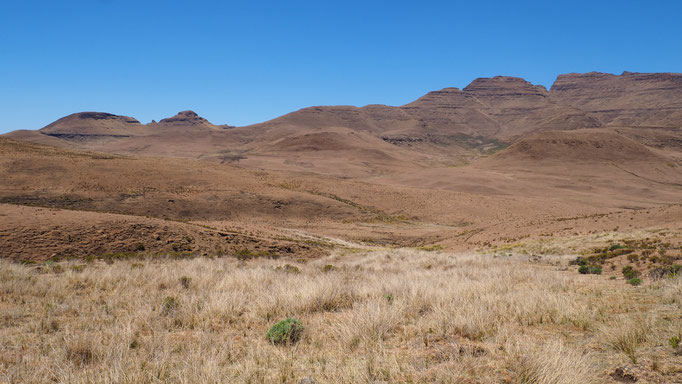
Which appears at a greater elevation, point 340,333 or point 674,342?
point 674,342

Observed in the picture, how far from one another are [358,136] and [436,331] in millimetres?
162362

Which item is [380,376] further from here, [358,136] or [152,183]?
[358,136]

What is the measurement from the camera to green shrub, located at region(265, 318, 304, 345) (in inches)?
190

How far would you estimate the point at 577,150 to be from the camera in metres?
105

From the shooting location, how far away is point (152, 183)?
45.7m

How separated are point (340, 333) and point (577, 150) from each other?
405ft

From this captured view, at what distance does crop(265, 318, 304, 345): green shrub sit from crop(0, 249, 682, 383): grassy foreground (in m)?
0.15

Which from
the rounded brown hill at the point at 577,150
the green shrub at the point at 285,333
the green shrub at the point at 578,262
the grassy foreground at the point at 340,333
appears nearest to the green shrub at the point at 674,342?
the grassy foreground at the point at 340,333

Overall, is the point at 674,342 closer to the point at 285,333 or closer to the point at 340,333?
the point at 340,333

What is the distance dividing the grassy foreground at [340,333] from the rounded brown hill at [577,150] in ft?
361

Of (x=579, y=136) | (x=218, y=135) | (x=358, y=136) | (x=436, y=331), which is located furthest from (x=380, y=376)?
(x=218, y=135)

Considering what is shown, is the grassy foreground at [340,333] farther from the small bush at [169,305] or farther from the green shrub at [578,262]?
the green shrub at [578,262]

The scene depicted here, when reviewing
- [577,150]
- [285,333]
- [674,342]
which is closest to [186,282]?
[285,333]

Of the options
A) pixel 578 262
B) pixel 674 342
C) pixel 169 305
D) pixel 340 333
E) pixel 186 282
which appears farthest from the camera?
pixel 578 262
